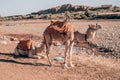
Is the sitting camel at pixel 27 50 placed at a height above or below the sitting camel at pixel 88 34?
below

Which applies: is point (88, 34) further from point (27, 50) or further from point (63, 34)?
point (27, 50)

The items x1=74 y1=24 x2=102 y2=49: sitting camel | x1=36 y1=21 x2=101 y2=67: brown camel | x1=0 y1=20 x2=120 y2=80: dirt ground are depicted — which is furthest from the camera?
x1=36 y1=21 x2=101 y2=67: brown camel

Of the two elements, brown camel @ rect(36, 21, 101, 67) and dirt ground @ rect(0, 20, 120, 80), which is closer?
dirt ground @ rect(0, 20, 120, 80)

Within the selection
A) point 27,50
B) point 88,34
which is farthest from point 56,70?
point 27,50

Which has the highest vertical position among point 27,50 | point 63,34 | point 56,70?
point 63,34

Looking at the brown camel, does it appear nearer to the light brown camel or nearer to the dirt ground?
the light brown camel

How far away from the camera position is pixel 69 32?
47.4 ft

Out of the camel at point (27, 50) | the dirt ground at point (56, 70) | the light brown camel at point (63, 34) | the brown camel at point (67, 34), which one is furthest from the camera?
the camel at point (27, 50)

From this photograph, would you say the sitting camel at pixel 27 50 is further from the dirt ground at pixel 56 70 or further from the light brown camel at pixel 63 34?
the light brown camel at pixel 63 34

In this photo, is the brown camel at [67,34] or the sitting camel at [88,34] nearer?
the sitting camel at [88,34]

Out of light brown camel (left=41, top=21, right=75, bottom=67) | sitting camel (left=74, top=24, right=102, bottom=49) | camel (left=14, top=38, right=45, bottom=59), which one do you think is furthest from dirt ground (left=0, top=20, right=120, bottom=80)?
sitting camel (left=74, top=24, right=102, bottom=49)

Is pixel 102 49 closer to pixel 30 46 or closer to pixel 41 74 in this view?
pixel 30 46

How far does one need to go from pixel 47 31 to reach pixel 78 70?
2189mm

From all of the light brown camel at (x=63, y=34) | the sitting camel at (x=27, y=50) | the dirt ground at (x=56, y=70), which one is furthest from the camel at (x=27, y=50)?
the light brown camel at (x=63, y=34)
